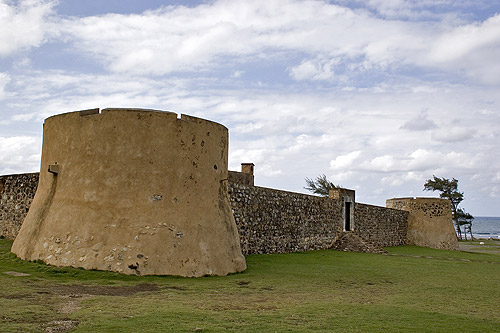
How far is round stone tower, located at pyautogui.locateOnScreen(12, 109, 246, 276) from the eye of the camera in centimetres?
978

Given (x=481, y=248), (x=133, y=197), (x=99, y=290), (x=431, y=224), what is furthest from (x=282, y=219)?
(x=481, y=248)

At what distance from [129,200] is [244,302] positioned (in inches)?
148

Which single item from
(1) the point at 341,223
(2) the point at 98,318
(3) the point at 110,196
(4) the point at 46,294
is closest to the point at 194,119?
(3) the point at 110,196

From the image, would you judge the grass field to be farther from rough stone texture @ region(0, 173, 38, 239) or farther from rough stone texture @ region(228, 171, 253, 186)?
rough stone texture @ region(228, 171, 253, 186)

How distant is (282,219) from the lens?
58.1ft

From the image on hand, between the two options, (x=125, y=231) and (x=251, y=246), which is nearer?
(x=125, y=231)

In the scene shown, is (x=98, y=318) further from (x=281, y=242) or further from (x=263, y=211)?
(x=281, y=242)

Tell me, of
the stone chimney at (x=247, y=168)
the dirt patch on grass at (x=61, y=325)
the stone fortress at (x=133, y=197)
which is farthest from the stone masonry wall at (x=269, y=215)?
the dirt patch on grass at (x=61, y=325)

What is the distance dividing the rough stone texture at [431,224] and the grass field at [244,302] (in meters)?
18.6

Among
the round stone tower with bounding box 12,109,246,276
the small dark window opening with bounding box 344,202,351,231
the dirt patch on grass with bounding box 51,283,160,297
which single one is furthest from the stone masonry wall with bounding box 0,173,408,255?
the dirt patch on grass with bounding box 51,283,160,297

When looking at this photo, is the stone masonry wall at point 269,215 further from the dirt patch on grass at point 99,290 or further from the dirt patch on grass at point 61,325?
the dirt patch on grass at point 61,325

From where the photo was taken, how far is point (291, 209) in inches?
727

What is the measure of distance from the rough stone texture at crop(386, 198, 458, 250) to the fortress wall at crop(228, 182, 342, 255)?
1002cm

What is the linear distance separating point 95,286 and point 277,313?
347cm
